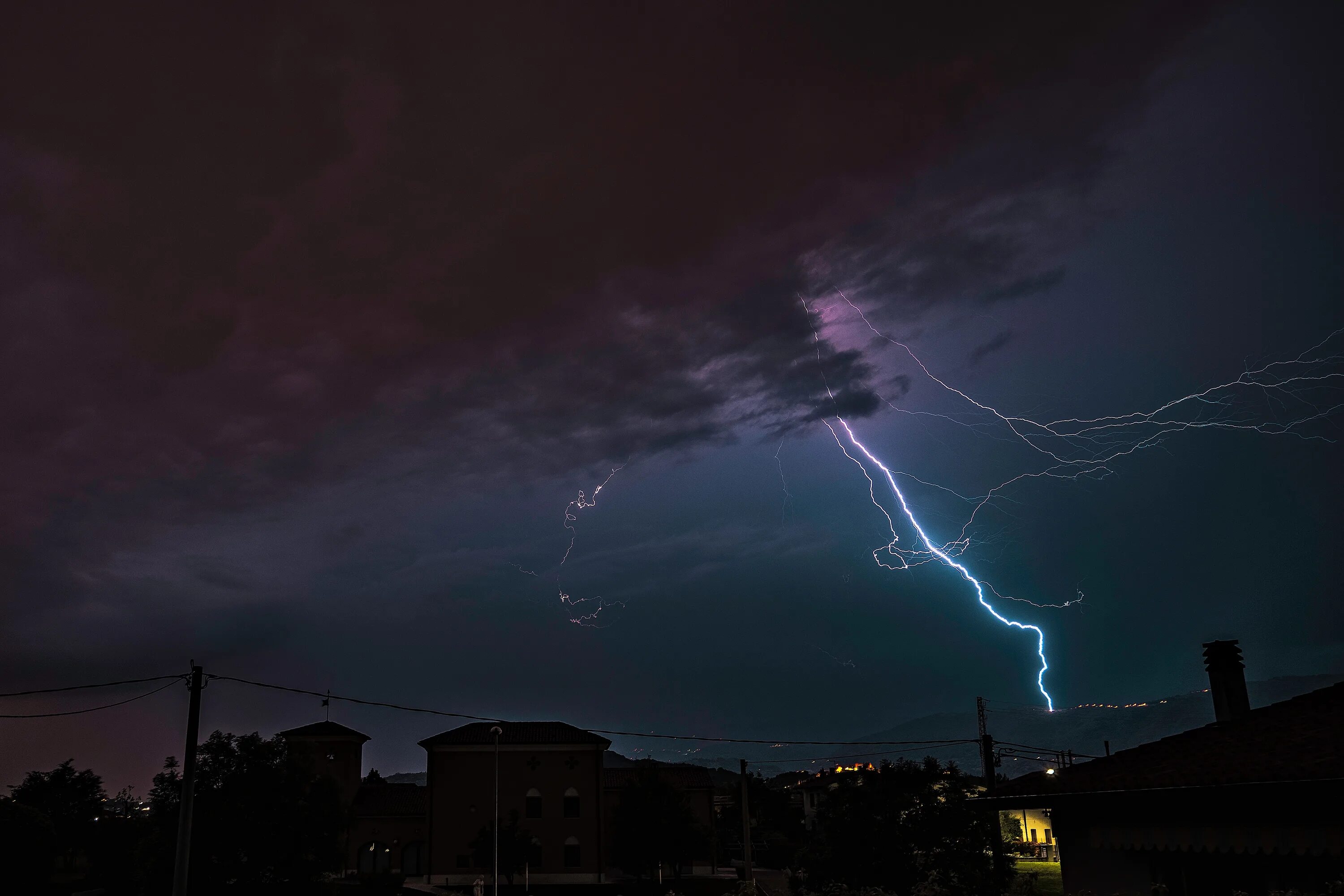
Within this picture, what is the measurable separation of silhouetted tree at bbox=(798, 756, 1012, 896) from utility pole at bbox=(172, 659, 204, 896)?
1259 centimetres

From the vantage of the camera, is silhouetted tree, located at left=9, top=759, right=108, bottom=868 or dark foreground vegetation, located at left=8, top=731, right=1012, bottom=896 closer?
dark foreground vegetation, located at left=8, top=731, right=1012, bottom=896

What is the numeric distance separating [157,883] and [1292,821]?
83.2 feet

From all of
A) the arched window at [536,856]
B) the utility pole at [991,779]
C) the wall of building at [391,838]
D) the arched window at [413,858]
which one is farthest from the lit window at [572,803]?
the utility pole at [991,779]

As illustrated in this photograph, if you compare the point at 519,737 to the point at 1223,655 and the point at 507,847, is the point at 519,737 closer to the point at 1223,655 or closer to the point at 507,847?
the point at 507,847

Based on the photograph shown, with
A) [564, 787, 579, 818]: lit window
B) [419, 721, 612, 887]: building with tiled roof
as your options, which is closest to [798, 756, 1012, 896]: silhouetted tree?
[419, 721, 612, 887]: building with tiled roof

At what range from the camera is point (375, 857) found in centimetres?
4738

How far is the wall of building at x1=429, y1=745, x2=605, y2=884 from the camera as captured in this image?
45250 millimetres

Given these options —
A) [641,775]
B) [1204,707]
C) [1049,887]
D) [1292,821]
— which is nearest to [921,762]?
[1292,821]

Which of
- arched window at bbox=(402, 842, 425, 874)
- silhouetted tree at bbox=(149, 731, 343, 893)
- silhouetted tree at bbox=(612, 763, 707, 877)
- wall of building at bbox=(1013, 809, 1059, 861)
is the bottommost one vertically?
wall of building at bbox=(1013, 809, 1059, 861)

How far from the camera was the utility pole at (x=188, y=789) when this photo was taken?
54.1 ft

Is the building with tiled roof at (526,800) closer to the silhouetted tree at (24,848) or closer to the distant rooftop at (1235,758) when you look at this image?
the silhouetted tree at (24,848)

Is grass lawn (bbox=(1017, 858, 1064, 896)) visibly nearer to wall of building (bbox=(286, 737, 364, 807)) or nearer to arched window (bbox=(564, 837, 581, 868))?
arched window (bbox=(564, 837, 581, 868))

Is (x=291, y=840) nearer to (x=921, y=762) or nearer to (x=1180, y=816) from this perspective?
(x=921, y=762)

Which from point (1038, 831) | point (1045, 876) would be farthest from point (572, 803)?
point (1038, 831)
